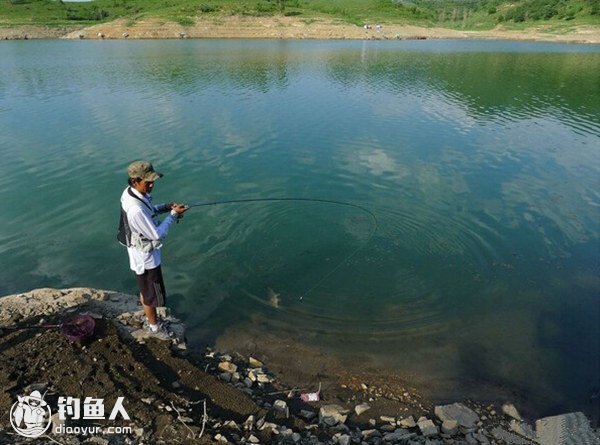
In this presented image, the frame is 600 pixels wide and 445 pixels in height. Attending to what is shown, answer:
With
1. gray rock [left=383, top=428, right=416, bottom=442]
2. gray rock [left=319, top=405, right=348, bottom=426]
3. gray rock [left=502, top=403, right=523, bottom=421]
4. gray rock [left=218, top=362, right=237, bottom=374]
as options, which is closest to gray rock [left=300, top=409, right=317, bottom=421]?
gray rock [left=319, top=405, right=348, bottom=426]

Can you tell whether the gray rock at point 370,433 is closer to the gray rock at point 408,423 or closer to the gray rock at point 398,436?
the gray rock at point 398,436

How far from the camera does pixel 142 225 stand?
19.5 ft

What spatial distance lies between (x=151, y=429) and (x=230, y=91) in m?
28.0

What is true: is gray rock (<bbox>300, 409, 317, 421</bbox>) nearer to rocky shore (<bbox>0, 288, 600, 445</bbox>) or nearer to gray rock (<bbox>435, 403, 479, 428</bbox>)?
rocky shore (<bbox>0, 288, 600, 445</bbox>)

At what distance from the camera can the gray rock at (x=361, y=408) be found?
6277mm

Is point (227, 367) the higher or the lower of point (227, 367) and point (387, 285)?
the higher

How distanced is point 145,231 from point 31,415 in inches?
102

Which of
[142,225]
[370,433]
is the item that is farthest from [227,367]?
[142,225]

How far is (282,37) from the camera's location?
92125mm

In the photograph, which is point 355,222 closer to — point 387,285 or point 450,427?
point 387,285

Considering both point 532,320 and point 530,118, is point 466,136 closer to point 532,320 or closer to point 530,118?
point 530,118

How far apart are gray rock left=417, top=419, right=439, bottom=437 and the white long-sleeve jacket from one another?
4578mm

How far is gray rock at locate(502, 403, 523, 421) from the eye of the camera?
6414 millimetres

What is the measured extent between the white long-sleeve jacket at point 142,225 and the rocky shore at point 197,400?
48.8 inches
